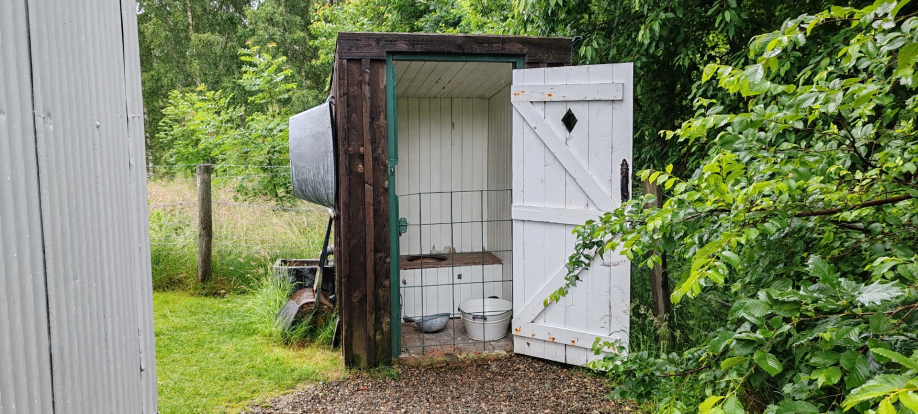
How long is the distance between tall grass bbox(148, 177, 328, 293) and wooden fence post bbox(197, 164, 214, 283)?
0.38 feet

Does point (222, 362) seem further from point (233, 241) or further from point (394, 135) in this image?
point (233, 241)

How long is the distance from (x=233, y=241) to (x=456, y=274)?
2.64 meters

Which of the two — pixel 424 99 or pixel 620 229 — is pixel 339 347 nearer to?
pixel 424 99

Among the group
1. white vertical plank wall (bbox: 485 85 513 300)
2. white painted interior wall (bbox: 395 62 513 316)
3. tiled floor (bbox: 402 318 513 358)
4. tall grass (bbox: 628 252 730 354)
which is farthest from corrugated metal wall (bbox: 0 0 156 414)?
white vertical plank wall (bbox: 485 85 513 300)

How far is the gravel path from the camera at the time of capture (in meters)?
3.33

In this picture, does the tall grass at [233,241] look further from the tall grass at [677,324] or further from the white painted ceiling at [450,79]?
the tall grass at [677,324]

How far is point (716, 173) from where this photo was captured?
152 cm

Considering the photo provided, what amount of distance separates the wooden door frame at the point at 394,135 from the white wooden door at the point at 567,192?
253mm

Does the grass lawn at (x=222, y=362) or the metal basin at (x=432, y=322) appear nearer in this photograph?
the grass lawn at (x=222, y=362)

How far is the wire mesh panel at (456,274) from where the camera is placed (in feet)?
14.5

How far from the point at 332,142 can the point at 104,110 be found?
1.86 metres

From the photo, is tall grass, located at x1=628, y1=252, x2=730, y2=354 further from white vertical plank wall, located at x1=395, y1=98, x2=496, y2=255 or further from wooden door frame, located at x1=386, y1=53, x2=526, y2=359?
white vertical plank wall, located at x1=395, y1=98, x2=496, y2=255

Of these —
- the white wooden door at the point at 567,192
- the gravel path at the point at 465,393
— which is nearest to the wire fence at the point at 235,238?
the gravel path at the point at 465,393

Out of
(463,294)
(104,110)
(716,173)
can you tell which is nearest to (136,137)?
(104,110)
